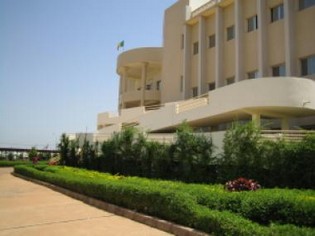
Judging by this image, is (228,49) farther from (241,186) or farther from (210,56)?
(241,186)

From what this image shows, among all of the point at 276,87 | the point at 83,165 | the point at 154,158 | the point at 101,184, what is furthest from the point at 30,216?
the point at 83,165

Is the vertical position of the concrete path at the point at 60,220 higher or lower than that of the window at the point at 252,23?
lower

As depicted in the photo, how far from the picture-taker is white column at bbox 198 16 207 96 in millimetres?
28438

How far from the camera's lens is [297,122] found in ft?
66.3

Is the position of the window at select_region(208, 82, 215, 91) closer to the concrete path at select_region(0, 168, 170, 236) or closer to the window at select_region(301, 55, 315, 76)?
the window at select_region(301, 55, 315, 76)

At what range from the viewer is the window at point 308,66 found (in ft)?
67.6

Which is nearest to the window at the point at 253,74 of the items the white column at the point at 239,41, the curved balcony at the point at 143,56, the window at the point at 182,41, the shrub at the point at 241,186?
the white column at the point at 239,41

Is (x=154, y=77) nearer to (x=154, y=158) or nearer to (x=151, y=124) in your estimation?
(x=151, y=124)

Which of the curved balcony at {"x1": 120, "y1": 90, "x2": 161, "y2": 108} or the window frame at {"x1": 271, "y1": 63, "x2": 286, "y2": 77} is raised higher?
the curved balcony at {"x1": 120, "y1": 90, "x2": 161, "y2": 108}

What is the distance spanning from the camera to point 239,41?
2508 centimetres

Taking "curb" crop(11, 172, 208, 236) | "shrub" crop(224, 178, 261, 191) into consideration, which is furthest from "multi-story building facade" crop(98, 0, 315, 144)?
"curb" crop(11, 172, 208, 236)

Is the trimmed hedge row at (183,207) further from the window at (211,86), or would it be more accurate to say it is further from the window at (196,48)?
the window at (196,48)

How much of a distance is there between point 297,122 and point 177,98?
1283 centimetres

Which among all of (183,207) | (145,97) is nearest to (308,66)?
(183,207)
